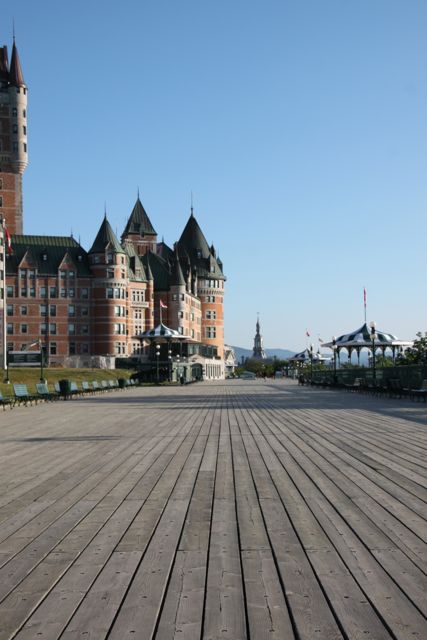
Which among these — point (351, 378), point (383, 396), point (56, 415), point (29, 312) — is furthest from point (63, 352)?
point (56, 415)

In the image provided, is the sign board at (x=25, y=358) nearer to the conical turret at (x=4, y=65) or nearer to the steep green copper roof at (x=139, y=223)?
the conical turret at (x=4, y=65)

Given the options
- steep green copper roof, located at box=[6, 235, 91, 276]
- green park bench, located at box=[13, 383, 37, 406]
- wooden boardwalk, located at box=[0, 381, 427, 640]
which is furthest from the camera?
steep green copper roof, located at box=[6, 235, 91, 276]

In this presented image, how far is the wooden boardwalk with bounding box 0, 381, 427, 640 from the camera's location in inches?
180

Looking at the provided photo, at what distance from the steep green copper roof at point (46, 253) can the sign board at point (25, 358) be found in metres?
13.1

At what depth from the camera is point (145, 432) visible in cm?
1808

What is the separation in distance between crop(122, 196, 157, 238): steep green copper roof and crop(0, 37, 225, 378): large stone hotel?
1426 centimetres

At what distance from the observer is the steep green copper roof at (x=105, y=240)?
10831cm

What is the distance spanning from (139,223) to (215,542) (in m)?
137

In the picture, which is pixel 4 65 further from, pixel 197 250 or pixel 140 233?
pixel 197 250

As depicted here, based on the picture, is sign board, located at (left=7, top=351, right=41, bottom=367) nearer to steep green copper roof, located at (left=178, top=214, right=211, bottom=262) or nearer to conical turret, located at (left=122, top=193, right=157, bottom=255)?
conical turret, located at (left=122, top=193, right=157, bottom=255)

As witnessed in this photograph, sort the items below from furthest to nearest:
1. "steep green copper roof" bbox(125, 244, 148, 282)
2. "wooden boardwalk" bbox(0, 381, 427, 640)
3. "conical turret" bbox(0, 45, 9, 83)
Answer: "steep green copper roof" bbox(125, 244, 148, 282) < "conical turret" bbox(0, 45, 9, 83) < "wooden boardwalk" bbox(0, 381, 427, 640)

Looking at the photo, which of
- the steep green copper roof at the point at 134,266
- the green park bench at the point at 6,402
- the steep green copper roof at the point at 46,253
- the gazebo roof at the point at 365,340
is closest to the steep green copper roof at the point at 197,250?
the steep green copper roof at the point at 134,266

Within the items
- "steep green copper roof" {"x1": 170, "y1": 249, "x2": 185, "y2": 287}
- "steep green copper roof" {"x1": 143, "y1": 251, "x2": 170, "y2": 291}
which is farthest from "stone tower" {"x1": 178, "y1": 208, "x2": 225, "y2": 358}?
"steep green copper roof" {"x1": 170, "y1": 249, "x2": 185, "y2": 287}

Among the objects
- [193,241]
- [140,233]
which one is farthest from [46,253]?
[193,241]
